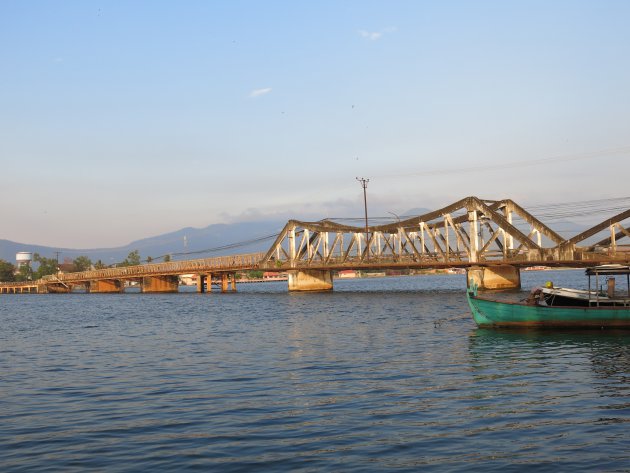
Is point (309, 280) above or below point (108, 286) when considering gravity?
below

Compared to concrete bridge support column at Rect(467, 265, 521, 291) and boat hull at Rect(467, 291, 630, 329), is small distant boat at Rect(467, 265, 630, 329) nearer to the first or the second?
boat hull at Rect(467, 291, 630, 329)

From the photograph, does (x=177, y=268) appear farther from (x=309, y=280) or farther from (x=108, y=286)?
(x=309, y=280)

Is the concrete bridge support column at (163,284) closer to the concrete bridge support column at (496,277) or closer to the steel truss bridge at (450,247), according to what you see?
the steel truss bridge at (450,247)

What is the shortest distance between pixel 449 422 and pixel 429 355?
42.9ft

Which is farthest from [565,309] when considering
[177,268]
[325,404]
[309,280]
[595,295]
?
[177,268]

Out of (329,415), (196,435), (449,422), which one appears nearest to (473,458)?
(449,422)

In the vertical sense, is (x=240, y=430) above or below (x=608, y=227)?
below

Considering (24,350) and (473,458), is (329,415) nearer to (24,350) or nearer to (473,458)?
(473,458)

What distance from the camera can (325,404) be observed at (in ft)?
68.5

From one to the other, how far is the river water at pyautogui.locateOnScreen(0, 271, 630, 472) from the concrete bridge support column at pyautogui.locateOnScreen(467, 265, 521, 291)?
2232 inches

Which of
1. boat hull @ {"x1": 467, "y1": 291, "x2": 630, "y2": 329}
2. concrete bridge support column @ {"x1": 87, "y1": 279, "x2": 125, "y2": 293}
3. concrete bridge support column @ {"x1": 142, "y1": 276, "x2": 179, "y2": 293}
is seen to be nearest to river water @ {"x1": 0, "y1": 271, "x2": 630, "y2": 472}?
boat hull @ {"x1": 467, "y1": 291, "x2": 630, "y2": 329}

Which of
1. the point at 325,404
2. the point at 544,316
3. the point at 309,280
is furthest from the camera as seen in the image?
the point at 309,280

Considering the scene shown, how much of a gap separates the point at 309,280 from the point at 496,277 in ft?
124

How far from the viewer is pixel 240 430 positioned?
17.9 m
